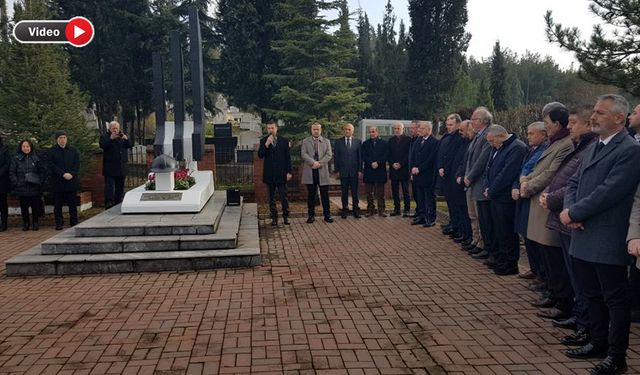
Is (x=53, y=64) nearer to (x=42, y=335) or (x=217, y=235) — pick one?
(x=217, y=235)

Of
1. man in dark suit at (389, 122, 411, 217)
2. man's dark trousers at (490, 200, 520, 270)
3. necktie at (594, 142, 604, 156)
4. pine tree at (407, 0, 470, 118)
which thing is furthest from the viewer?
pine tree at (407, 0, 470, 118)

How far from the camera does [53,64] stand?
37.5 ft

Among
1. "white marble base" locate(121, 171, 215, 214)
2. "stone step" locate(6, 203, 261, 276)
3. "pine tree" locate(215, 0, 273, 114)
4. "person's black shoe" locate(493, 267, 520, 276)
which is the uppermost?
"pine tree" locate(215, 0, 273, 114)

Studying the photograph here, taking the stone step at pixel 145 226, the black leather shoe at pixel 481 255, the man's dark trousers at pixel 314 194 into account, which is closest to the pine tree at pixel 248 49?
the man's dark trousers at pixel 314 194

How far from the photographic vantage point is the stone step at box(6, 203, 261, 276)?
20.0 feet

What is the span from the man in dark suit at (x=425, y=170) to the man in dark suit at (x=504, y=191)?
9.39 ft

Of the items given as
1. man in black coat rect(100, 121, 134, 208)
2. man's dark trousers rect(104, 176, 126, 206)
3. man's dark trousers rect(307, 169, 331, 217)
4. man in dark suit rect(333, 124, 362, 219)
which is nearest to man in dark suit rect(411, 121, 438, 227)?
man in dark suit rect(333, 124, 362, 219)

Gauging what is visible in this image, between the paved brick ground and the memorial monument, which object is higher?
the memorial monument

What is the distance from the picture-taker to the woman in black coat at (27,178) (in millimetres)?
8961

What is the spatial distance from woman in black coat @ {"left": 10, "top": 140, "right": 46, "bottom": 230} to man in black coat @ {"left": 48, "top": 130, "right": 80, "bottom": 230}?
24 centimetres

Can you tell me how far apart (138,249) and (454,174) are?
16.1 feet

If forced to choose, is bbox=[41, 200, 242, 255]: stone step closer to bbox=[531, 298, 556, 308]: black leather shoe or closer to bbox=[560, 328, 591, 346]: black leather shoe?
bbox=[531, 298, 556, 308]: black leather shoe

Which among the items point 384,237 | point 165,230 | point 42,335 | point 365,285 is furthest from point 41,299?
point 384,237

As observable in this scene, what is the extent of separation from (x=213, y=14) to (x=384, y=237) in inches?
810
